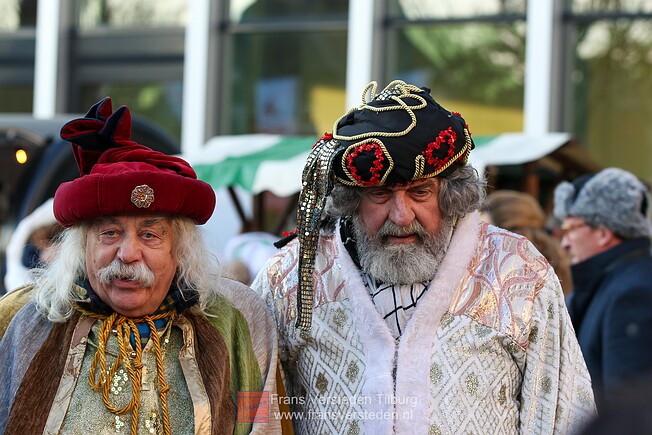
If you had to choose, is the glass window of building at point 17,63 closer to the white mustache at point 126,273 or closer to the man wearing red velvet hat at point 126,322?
the man wearing red velvet hat at point 126,322

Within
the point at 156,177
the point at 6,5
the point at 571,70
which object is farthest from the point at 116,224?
the point at 6,5

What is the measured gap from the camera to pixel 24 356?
112 inches

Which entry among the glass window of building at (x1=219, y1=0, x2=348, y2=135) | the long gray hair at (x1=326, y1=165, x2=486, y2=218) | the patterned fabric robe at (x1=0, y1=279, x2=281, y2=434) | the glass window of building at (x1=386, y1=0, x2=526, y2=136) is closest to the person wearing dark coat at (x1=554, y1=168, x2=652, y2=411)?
the long gray hair at (x1=326, y1=165, x2=486, y2=218)

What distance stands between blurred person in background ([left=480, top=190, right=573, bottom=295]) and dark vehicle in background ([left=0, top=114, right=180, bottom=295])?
268 centimetres

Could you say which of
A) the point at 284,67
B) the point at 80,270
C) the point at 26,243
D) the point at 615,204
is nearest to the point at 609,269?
the point at 615,204

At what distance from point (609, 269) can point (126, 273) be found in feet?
7.06

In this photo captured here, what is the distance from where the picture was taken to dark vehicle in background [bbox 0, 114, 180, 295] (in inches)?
251

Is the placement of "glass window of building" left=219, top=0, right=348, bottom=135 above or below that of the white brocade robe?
above

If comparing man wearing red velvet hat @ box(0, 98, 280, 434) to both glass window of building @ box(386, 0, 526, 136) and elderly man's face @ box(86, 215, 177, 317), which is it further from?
glass window of building @ box(386, 0, 526, 136)

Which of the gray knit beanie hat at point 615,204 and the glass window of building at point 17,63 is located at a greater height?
the glass window of building at point 17,63

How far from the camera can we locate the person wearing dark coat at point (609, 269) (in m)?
4.05

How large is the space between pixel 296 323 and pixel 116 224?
1.97ft

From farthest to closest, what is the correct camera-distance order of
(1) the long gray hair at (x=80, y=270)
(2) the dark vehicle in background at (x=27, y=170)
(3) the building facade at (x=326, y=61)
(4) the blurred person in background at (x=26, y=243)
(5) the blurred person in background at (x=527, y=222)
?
(3) the building facade at (x=326, y=61), (2) the dark vehicle in background at (x=27, y=170), (4) the blurred person in background at (x=26, y=243), (5) the blurred person in background at (x=527, y=222), (1) the long gray hair at (x=80, y=270)

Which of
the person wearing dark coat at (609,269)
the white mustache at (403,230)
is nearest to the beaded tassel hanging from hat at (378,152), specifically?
the white mustache at (403,230)
